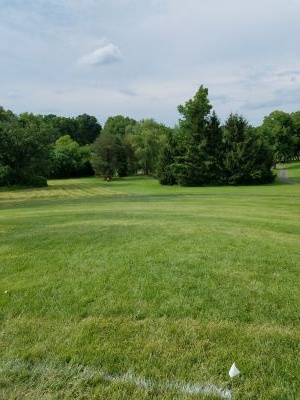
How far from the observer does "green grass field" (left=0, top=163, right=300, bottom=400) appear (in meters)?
2.89

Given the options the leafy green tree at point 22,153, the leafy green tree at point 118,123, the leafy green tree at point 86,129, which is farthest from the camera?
the leafy green tree at point 118,123

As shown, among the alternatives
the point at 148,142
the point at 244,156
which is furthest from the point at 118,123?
the point at 244,156

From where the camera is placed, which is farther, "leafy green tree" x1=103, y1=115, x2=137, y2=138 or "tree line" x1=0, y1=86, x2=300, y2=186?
"leafy green tree" x1=103, y1=115, x2=137, y2=138

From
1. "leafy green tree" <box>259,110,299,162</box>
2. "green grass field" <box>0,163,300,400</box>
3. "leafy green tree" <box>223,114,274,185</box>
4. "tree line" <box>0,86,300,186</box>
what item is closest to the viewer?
"green grass field" <box>0,163,300,400</box>

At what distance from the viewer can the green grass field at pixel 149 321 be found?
289 cm

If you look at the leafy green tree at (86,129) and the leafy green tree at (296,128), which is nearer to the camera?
the leafy green tree at (296,128)

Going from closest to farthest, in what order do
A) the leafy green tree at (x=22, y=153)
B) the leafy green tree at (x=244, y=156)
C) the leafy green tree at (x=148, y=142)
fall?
1. the leafy green tree at (x=244, y=156)
2. the leafy green tree at (x=22, y=153)
3. the leafy green tree at (x=148, y=142)

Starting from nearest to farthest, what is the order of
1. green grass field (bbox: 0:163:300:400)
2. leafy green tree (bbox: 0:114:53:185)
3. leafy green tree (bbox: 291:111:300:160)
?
green grass field (bbox: 0:163:300:400), leafy green tree (bbox: 0:114:53:185), leafy green tree (bbox: 291:111:300:160)

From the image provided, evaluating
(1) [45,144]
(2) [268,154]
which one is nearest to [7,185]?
(1) [45,144]

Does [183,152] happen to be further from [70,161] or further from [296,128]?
[296,128]

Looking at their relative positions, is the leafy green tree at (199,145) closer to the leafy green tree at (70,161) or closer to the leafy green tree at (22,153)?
the leafy green tree at (22,153)

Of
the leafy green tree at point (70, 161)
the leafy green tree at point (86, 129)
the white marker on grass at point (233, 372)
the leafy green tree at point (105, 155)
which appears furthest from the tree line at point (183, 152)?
the leafy green tree at point (86, 129)

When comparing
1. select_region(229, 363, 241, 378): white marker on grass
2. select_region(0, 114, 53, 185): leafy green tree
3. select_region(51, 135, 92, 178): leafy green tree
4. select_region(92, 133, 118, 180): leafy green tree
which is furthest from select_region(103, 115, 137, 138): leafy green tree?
select_region(229, 363, 241, 378): white marker on grass

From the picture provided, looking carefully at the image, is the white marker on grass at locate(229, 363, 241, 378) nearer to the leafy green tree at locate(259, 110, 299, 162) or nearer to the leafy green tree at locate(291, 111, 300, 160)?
the leafy green tree at locate(259, 110, 299, 162)
